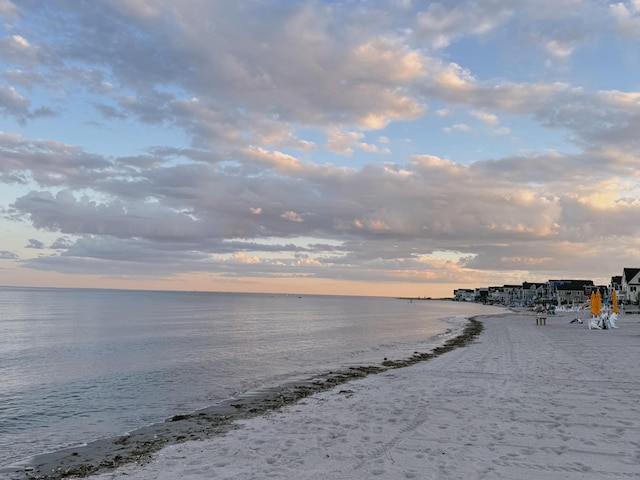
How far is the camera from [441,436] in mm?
10633

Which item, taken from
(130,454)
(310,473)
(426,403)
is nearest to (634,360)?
(426,403)

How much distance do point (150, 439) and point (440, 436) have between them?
790cm

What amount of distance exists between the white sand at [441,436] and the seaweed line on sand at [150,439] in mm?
836

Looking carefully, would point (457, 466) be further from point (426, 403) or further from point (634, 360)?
point (634, 360)


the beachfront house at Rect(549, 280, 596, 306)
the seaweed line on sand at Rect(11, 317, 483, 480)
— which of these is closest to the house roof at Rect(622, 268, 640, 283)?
the beachfront house at Rect(549, 280, 596, 306)

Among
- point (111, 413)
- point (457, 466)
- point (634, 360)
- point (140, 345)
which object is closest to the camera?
point (457, 466)

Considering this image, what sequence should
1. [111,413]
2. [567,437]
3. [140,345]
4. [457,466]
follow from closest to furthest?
[457,466], [567,437], [111,413], [140,345]

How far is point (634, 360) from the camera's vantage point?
22469 mm

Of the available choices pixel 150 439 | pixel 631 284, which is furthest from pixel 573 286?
pixel 150 439

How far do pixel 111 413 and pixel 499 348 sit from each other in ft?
80.2

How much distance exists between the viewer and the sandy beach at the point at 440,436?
8.65 meters

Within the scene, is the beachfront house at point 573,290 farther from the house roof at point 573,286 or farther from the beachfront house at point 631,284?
the beachfront house at point 631,284

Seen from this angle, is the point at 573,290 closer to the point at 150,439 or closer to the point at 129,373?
the point at 129,373

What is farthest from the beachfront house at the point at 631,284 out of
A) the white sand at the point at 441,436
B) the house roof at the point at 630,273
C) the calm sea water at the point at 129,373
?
the white sand at the point at 441,436
